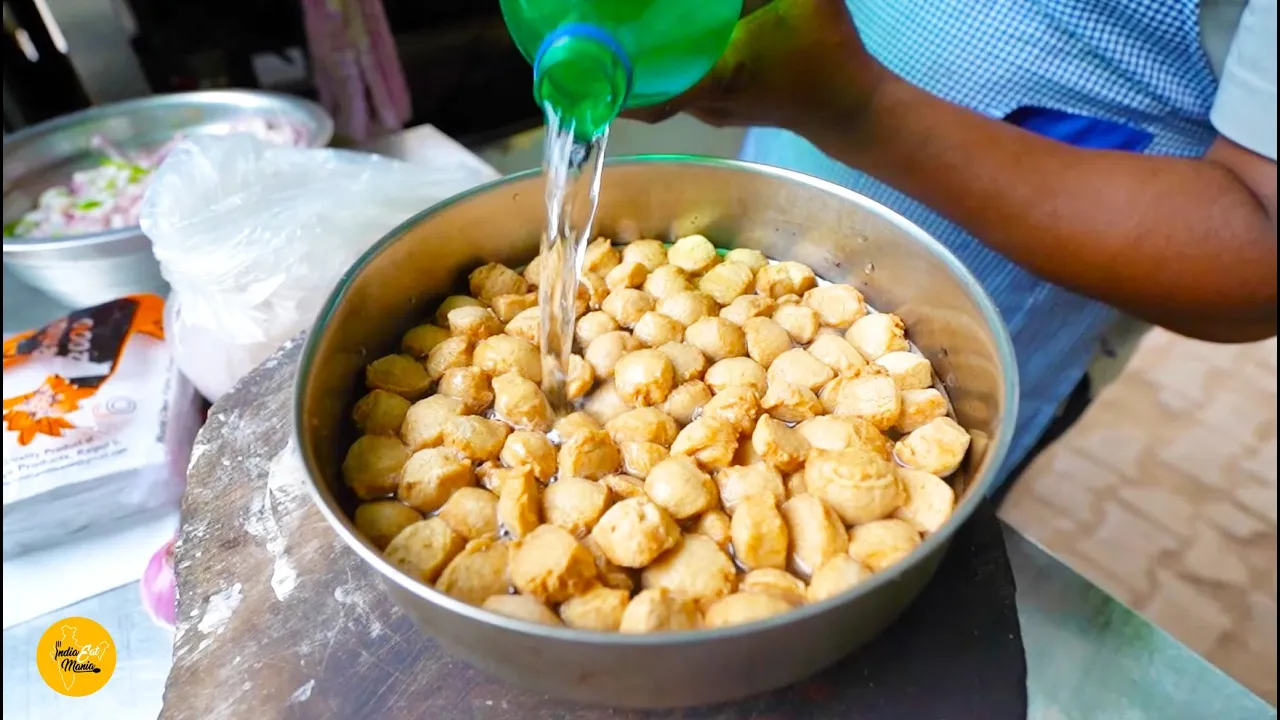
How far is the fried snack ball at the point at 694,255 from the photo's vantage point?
2.81 ft

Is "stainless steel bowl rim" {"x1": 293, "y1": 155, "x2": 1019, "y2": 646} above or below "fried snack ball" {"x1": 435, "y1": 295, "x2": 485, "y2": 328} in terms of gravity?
above

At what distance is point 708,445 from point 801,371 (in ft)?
0.41

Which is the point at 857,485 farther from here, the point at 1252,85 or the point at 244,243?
the point at 244,243

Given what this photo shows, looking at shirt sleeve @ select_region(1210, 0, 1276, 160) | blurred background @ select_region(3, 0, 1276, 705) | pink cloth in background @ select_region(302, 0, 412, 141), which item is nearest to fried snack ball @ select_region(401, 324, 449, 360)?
shirt sleeve @ select_region(1210, 0, 1276, 160)

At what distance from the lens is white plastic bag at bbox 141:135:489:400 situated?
3.06 ft

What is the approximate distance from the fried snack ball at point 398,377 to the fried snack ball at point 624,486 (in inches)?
8.1

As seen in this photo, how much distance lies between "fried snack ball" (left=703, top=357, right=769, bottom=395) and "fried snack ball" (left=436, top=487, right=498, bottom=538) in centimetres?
23

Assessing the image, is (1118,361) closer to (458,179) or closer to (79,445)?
(458,179)

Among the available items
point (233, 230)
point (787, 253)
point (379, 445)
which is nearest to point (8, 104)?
point (233, 230)

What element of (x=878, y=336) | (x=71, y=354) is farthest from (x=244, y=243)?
(x=878, y=336)

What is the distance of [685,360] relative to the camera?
29.6 inches

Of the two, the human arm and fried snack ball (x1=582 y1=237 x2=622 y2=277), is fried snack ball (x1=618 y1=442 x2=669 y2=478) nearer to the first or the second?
fried snack ball (x1=582 y1=237 x2=622 y2=277)

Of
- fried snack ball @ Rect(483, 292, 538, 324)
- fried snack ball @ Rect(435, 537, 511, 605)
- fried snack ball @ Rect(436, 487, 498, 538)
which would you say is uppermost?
fried snack ball @ Rect(435, 537, 511, 605)

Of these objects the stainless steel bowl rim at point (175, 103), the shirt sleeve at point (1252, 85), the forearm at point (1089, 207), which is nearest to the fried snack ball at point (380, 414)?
the forearm at point (1089, 207)
